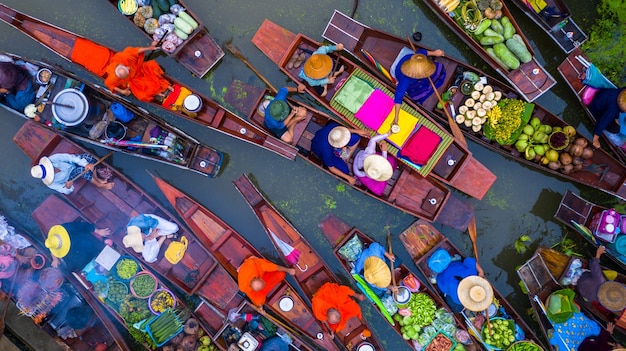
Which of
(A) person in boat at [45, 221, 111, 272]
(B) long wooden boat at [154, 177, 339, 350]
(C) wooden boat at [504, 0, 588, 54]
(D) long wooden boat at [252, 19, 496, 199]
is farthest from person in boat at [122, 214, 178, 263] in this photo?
(C) wooden boat at [504, 0, 588, 54]

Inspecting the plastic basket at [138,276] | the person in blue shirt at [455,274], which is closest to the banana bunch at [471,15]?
the person in blue shirt at [455,274]

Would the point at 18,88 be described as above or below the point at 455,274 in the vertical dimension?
below

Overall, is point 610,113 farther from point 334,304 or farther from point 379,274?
point 334,304

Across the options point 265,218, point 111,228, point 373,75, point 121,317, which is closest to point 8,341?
point 121,317

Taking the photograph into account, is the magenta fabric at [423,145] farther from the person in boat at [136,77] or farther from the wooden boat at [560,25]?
the person in boat at [136,77]

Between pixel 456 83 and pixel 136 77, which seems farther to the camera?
pixel 456 83

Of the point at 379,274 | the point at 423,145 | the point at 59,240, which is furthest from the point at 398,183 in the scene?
the point at 59,240
